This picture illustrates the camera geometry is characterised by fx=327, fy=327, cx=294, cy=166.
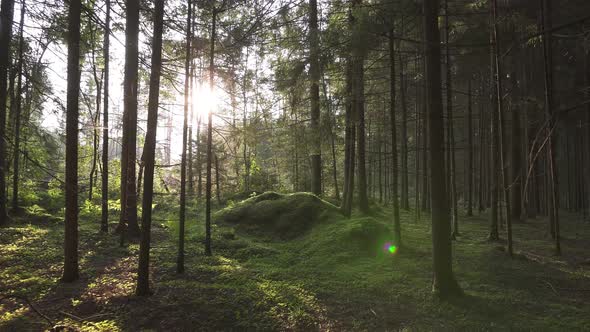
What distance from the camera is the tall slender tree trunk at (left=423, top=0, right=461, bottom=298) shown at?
640 centimetres

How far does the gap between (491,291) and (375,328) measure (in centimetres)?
290

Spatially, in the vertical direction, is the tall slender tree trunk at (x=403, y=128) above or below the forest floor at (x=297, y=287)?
above

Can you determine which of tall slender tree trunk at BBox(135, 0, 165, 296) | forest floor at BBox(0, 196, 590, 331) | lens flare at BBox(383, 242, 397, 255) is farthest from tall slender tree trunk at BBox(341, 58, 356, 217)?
tall slender tree trunk at BBox(135, 0, 165, 296)

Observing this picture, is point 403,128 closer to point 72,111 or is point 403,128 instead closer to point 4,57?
point 72,111

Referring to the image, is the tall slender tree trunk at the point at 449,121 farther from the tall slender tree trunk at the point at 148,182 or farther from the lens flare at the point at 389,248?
the tall slender tree trunk at the point at 148,182

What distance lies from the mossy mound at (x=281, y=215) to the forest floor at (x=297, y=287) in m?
0.87

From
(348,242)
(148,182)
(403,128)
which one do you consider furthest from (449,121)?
(148,182)

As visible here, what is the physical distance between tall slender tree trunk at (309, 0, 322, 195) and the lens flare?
5.06 meters

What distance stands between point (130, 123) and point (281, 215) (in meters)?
6.42

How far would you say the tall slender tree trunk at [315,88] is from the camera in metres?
9.40

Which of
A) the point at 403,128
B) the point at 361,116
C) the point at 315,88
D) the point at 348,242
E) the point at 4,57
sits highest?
the point at 315,88

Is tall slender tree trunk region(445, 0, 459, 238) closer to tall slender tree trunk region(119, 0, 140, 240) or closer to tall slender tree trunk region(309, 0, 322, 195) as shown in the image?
tall slender tree trunk region(309, 0, 322, 195)

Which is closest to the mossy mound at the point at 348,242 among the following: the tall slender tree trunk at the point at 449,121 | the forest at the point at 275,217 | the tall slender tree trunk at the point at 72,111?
the forest at the point at 275,217

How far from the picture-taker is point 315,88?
15344 mm
